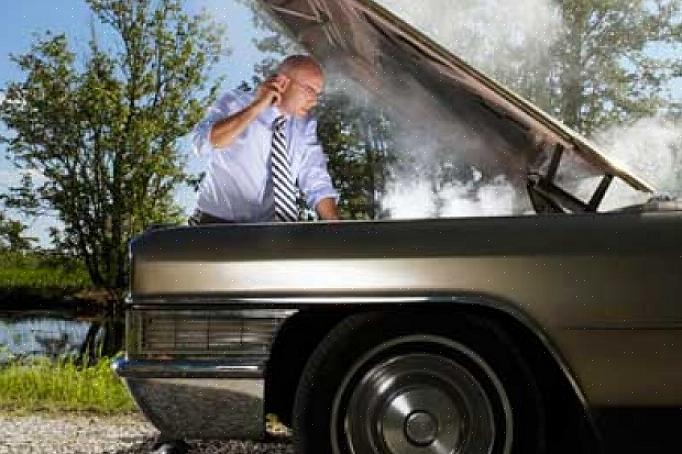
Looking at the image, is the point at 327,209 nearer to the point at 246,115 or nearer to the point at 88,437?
the point at 246,115

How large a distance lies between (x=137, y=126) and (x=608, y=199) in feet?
101

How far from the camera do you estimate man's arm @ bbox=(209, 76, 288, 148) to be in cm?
440

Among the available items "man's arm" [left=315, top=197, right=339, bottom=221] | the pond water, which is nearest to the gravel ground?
"man's arm" [left=315, top=197, right=339, bottom=221]

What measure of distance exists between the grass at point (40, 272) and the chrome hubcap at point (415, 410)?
3296 cm

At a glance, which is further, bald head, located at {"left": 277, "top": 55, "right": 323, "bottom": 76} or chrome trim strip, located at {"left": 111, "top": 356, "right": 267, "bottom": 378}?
bald head, located at {"left": 277, "top": 55, "right": 323, "bottom": 76}

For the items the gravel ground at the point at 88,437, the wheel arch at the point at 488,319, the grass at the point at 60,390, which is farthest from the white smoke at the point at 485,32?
the wheel arch at the point at 488,319

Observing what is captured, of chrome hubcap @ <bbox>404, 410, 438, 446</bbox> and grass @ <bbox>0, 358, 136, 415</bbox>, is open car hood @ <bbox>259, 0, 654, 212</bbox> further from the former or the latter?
grass @ <bbox>0, 358, 136, 415</bbox>

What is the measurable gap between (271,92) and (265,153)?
0.28m

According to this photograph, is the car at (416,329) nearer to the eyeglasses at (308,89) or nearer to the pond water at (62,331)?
the eyeglasses at (308,89)

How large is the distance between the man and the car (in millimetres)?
859

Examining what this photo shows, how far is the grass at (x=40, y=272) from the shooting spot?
116 ft

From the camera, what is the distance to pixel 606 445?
3.37 metres

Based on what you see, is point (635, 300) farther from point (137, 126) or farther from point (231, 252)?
point (137, 126)

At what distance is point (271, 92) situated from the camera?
14.4ft
